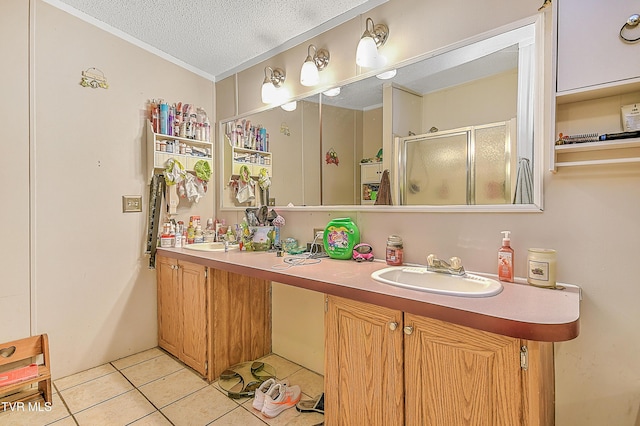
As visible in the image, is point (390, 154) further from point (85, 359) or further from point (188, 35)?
point (85, 359)

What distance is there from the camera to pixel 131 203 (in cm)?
242

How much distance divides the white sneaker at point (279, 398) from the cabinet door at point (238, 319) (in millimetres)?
451

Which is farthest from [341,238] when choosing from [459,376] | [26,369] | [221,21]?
[26,369]

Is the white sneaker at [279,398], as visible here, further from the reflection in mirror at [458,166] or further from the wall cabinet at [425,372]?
the reflection in mirror at [458,166]

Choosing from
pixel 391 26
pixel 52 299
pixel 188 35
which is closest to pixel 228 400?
pixel 52 299

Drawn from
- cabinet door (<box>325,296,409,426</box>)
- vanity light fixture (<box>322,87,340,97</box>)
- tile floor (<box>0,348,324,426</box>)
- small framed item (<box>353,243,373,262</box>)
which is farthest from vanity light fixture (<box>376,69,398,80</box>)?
tile floor (<box>0,348,324,426</box>)

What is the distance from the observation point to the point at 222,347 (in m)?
2.09

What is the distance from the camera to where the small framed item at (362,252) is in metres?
1.77

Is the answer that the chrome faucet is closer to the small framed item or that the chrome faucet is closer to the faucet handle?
the faucet handle

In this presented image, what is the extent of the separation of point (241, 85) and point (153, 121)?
31.4 inches

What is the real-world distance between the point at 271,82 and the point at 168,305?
1948 mm

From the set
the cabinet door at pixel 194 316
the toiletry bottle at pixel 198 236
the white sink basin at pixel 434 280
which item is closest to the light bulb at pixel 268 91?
the toiletry bottle at pixel 198 236

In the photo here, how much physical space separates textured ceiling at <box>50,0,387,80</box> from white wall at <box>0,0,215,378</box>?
0.19 meters

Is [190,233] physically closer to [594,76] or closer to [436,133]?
[436,133]
